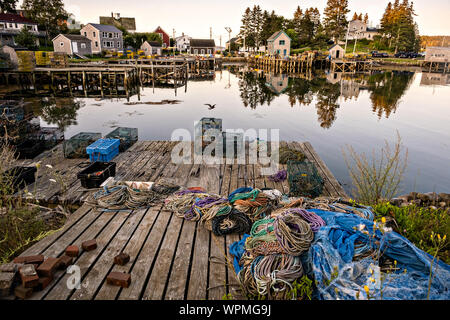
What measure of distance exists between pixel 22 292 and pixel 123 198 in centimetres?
285

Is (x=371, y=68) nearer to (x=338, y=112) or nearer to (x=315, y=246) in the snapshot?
(x=338, y=112)

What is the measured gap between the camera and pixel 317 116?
76.9 ft

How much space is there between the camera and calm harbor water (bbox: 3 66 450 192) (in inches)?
594

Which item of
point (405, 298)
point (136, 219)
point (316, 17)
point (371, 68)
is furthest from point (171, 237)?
point (316, 17)

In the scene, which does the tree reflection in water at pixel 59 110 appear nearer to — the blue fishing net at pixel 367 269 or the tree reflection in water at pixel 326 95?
the tree reflection in water at pixel 326 95

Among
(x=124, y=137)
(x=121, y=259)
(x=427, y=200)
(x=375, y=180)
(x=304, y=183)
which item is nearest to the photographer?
(x=121, y=259)

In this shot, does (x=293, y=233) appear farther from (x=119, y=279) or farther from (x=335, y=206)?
(x=119, y=279)

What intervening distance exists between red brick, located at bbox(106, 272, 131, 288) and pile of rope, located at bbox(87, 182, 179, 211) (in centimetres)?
236

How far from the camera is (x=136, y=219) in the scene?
18.5 feet

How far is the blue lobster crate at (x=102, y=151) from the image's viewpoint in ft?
30.3

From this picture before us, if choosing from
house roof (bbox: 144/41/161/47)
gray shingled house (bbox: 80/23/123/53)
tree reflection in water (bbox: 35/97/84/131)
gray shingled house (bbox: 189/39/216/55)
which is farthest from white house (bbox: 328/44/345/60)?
tree reflection in water (bbox: 35/97/84/131)

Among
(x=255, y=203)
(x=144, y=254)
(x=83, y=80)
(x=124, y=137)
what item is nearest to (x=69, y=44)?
(x=83, y=80)

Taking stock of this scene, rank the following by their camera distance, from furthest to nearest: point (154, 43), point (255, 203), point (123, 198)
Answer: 1. point (154, 43)
2. point (123, 198)
3. point (255, 203)
